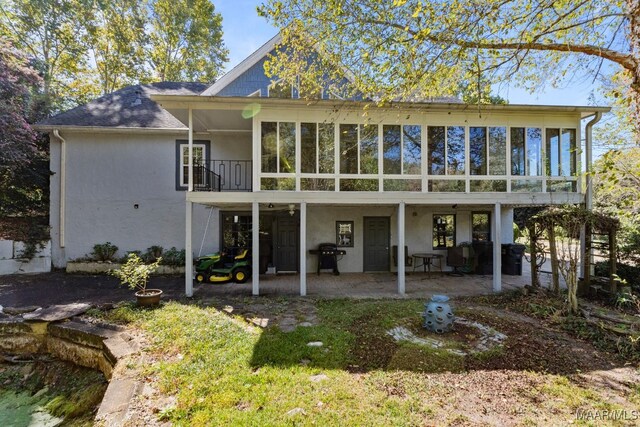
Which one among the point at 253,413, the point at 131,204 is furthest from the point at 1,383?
the point at 131,204

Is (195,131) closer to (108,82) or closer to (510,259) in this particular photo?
(510,259)

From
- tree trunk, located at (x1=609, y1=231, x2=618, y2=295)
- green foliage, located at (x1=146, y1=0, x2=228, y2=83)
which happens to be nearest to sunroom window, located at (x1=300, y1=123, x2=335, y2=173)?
tree trunk, located at (x1=609, y1=231, x2=618, y2=295)

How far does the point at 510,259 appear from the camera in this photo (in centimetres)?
1042

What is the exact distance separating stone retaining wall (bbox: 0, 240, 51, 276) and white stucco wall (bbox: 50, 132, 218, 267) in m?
0.91

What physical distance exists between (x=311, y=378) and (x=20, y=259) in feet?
38.9

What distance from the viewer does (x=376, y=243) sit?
11.1 meters

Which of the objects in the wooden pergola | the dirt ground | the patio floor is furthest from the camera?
the patio floor

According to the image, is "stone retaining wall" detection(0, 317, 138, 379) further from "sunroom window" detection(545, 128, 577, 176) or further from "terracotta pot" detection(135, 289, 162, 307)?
"sunroom window" detection(545, 128, 577, 176)

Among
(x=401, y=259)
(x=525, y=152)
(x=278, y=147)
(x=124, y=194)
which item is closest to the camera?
(x=278, y=147)

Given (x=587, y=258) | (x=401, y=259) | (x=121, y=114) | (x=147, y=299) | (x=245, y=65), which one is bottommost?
(x=147, y=299)

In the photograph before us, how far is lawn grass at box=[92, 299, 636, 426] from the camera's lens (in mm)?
2969

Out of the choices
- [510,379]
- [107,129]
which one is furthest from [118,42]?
[510,379]

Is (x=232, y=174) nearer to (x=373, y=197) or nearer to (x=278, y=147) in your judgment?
(x=278, y=147)

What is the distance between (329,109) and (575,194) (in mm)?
7414
